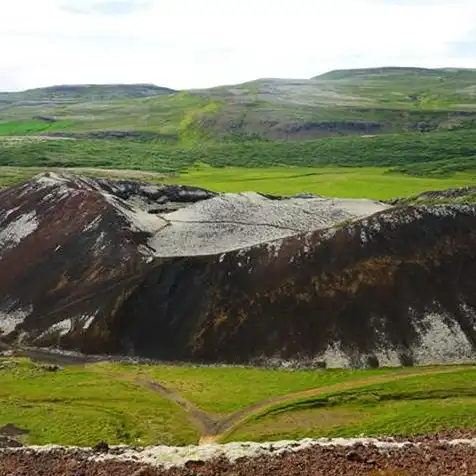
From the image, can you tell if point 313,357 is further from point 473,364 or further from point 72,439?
point 72,439

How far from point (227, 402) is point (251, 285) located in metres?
14.0

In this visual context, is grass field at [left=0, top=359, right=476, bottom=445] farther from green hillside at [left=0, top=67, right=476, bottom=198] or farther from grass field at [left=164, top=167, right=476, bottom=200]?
green hillside at [left=0, top=67, right=476, bottom=198]

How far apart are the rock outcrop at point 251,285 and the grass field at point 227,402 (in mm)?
3049

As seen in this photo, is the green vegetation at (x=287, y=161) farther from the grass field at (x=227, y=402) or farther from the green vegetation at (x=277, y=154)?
the grass field at (x=227, y=402)

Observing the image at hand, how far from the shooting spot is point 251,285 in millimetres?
54469

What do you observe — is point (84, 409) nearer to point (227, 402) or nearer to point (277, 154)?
point (227, 402)

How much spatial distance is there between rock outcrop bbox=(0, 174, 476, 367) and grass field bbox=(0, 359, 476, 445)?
10.0 ft

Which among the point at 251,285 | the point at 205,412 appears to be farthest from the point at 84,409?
the point at 251,285

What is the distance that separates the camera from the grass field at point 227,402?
123 ft

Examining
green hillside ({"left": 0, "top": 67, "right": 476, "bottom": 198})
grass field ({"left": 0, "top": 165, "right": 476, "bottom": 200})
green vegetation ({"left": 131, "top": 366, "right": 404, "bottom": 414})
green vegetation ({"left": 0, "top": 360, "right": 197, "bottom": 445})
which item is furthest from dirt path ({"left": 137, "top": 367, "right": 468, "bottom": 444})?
green hillside ({"left": 0, "top": 67, "right": 476, "bottom": 198})

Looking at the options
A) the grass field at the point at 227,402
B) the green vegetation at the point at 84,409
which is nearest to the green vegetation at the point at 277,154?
the grass field at the point at 227,402

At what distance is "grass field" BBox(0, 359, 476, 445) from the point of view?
3734cm

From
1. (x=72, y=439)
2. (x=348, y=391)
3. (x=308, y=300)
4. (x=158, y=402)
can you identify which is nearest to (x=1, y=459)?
(x=72, y=439)

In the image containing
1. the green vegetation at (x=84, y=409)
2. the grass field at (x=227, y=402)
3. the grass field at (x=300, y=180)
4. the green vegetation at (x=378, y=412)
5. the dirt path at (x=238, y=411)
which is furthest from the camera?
the grass field at (x=300, y=180)
